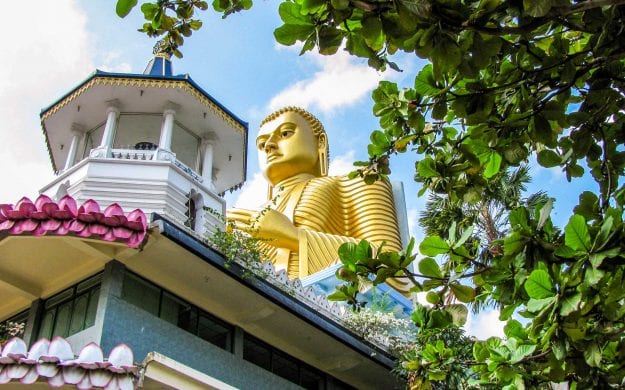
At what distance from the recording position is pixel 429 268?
513cm

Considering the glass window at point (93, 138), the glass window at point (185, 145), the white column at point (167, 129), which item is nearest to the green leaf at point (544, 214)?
the white column at point (167, 129)

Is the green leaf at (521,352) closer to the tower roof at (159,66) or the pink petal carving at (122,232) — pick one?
the pink petal carving at (122,232)

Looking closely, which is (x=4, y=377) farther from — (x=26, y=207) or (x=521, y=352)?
(x=521, y=352)

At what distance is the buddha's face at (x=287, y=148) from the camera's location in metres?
22.5

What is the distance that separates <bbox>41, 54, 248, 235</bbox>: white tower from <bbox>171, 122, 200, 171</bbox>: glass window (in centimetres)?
2

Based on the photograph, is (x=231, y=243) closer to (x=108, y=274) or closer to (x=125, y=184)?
(x=108, y=274)

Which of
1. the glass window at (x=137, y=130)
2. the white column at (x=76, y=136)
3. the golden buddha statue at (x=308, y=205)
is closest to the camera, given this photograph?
the white column at (x=76, y=136)

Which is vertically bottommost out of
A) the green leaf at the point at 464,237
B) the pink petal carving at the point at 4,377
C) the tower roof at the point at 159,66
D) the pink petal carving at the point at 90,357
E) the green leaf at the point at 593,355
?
the green leaf at the point at 593,355

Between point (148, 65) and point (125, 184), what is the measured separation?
4939mm

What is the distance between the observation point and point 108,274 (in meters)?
9.25

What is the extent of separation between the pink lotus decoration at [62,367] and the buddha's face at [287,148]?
49.3ft

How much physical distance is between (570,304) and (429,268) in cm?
106

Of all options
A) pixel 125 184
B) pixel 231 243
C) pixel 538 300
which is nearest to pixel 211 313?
pixel 231 243

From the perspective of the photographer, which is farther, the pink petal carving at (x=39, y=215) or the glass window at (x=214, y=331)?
the glass window at (x=214, y=331)
